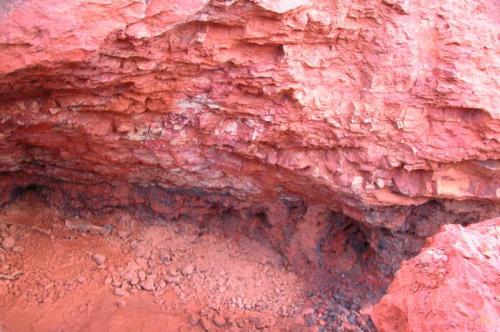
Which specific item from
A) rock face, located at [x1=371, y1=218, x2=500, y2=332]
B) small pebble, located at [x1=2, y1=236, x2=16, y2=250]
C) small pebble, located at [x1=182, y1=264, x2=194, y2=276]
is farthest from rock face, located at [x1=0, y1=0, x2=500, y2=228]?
rock face, located at [x1=371, y1=218, x2=500, y2=332]

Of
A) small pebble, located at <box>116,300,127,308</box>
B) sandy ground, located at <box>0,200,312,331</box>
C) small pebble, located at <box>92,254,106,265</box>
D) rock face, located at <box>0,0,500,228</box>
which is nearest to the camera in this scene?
rock face, located at <box>0,0,500,228</box>

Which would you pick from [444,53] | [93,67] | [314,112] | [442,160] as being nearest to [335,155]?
[314,112]

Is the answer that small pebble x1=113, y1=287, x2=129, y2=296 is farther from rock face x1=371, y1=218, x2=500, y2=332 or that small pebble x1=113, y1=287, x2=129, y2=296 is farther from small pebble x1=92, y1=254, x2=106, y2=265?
rock face x1=371, y1=218, x2=500, y2=332

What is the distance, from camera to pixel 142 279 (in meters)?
3.76

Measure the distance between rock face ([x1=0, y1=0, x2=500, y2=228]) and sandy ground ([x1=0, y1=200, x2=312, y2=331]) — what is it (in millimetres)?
731

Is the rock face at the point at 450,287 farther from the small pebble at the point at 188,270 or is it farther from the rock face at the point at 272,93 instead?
the small pebble at the point at 188,270

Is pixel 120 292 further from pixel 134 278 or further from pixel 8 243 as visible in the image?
pixel 8 243

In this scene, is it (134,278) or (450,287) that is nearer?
(450,287)

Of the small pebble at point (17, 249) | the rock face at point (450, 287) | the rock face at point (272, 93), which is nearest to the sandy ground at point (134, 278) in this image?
the small pebble at point (17, 249)

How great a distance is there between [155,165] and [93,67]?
1085 millimetres

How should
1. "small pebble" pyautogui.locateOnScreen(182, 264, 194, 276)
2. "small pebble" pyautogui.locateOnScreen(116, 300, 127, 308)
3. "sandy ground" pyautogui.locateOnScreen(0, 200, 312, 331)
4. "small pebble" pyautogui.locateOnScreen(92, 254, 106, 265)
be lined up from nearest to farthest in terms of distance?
"sandy ground" pyautogui.locateOnScreen(0, 200, 312, 331) → "small pebble" pyautogui.locateOnScreen(116, 300, 127, 308) → "small pebble" pyautogui.locateOnScreen(92, 254, 106, 265) → "small pebble" pyautogui.locateOnScreen(182, 264, 194, 276)

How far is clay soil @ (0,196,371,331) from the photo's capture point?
3434 mm

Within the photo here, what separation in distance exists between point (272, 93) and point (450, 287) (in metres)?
1.53

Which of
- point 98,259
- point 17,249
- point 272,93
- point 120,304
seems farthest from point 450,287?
point 17,249
